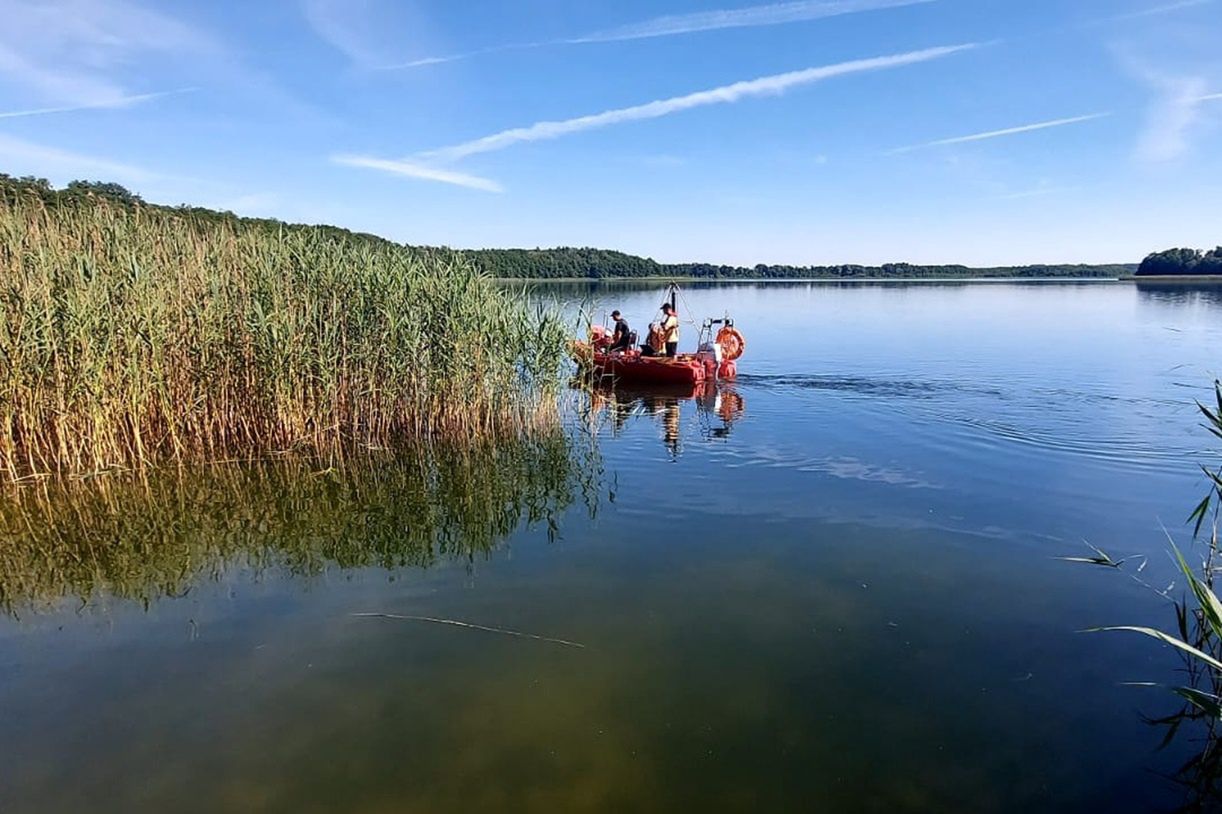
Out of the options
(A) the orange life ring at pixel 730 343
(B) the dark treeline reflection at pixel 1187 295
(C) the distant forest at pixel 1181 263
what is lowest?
(A) the orange life ring at pixel 730 343

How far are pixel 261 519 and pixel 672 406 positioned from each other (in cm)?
848

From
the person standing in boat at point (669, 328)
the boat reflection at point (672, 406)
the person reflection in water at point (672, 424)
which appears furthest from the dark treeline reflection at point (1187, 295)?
the person reflection in water at point (672, 424)

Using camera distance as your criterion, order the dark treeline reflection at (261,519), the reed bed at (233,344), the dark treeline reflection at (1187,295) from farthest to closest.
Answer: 1. the dark treeline reflection at (1187,295)
2. the reed bed at (233,344)
3. the dark treeline reflection at (261,519)

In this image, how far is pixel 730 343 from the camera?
16.6 meters

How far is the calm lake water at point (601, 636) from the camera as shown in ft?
11.6

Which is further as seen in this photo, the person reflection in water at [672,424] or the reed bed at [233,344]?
the person reflection in water at [672,424]

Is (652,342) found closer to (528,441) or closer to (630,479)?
(528,441)

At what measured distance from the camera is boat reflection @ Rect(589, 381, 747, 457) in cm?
1163

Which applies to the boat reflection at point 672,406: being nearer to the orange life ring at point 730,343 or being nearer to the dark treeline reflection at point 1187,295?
the orange life ring at point 730,343

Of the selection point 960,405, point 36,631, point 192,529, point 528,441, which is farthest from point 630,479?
point 960,405

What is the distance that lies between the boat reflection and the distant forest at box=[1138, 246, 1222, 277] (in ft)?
297

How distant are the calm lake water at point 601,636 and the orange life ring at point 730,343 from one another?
6683 millimetres

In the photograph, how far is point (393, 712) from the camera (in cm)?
403

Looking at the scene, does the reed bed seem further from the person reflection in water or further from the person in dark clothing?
the person in dark clothing
